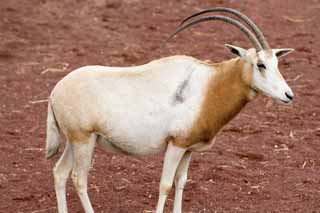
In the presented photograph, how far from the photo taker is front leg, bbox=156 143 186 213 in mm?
7078

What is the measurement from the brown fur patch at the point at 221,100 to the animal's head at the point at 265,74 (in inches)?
2.6

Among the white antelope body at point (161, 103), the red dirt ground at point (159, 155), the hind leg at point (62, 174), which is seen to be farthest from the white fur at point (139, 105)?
the red dirt ground at point (159, 155)

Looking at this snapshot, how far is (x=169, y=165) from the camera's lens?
7148mm

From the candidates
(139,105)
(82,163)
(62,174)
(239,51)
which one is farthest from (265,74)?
(62,174)

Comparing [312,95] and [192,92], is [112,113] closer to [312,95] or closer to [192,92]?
[192,92]

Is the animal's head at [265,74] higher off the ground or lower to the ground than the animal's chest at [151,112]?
higher

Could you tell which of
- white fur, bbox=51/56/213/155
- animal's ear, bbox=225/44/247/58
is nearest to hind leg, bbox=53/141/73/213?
white fur, bbox=51/56/213/155

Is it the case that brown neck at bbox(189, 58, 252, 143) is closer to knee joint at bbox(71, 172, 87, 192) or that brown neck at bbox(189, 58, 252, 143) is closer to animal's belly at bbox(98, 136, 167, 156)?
animal's belly at bbox(98, 136, 167, 156)

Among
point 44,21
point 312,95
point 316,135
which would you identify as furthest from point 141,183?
point 44,21

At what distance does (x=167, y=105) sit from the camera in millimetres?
7059

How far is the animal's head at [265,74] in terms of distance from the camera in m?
6.88

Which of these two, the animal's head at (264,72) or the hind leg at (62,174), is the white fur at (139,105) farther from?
the hind leg at (62,174)

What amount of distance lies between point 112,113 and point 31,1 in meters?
8.57

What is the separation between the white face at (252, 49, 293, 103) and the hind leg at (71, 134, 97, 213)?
55.1 inches
